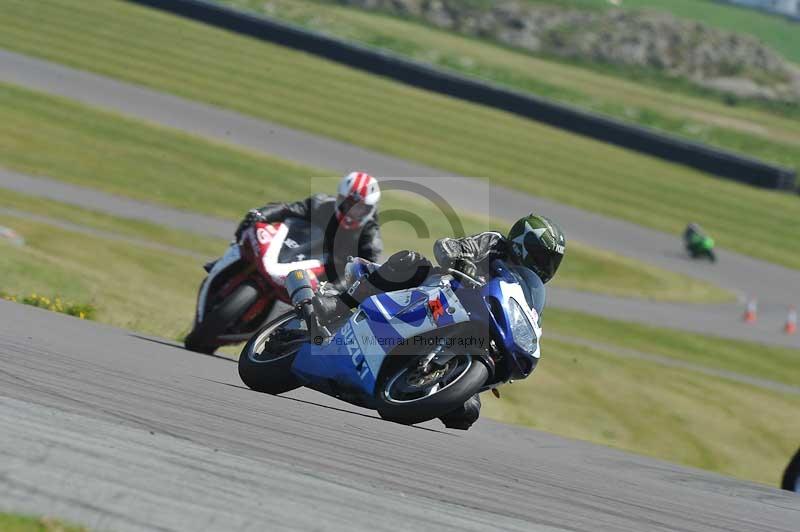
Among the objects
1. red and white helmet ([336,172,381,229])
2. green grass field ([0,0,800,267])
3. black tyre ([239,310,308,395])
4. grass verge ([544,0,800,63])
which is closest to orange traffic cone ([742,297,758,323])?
green grass field ([0,0,800,267])

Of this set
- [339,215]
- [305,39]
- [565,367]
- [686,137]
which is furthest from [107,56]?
[339,215]

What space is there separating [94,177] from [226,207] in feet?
8.85

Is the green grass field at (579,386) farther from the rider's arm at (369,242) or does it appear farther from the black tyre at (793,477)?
the black tyre at (793,477)

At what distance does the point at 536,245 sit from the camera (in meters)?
6.79

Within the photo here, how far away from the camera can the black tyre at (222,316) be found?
365 inches

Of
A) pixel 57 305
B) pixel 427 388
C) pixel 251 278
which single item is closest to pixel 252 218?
pixel 251 278

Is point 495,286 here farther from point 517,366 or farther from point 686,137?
point 686,137

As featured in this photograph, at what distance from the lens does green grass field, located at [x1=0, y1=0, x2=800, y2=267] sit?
31.6m

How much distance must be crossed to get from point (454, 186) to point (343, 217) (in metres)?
21.7

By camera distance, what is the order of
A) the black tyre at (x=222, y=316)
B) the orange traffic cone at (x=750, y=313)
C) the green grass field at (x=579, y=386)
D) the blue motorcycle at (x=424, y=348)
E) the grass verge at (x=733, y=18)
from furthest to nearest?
the grass verge at (x=733, y=18) → the orange traffic cone at (x=750, y=313) → the green grass field at (x=579, y=386) → the black tyre at (x=222, y=316) → the blue motorcycle at (x=424, y=348)

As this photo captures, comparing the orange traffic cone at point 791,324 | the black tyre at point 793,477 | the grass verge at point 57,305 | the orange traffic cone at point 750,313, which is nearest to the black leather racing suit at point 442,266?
the black tyre at point 793,477

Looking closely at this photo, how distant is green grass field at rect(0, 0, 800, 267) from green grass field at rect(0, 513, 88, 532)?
28.3m

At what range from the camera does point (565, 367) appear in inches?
617

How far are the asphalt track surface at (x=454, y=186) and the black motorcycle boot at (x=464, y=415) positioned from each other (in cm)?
1550
